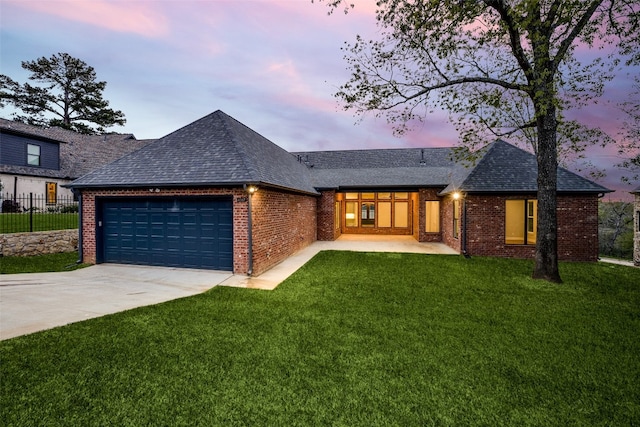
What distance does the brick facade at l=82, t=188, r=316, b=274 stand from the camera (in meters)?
8.35

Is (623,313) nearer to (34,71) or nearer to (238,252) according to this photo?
(238,252)

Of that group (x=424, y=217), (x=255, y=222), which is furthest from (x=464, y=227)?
(x=255, y=222)

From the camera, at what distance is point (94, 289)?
22.3 feet

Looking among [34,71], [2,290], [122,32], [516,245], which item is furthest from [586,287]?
→ [34,71]

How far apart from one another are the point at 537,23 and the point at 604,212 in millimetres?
37129

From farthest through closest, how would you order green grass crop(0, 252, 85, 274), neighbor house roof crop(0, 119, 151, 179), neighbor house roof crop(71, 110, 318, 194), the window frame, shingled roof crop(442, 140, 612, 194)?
1. the window frame
2. neighbor house roof crop(0, 119, 151, 179)
3. shingled roof crop(442, 140, 612, 194)
4. neighbor house roof crop(71, 110, 318, 194)
5. green grass crop(0, 252, 85, 274)

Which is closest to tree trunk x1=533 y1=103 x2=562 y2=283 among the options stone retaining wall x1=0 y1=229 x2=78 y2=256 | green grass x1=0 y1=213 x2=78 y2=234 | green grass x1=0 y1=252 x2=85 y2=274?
green grass x1=0 y1=252 x2=85 y2=274

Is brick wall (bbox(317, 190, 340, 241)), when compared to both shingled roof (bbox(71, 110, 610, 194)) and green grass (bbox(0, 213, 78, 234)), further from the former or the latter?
green grass (bbox(0, 213, 78, 234))

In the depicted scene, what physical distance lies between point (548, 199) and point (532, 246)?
4655mm

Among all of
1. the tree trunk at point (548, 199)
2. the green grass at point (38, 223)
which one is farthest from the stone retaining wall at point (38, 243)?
the tree trunk at point (548, 199)

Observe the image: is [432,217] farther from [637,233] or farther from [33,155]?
[33,155]

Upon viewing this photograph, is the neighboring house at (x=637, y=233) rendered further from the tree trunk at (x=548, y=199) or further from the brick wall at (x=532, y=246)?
the tree trunk at (x=548, y=199)

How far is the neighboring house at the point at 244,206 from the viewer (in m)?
8.64

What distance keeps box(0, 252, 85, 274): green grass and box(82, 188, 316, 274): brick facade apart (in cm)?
71
